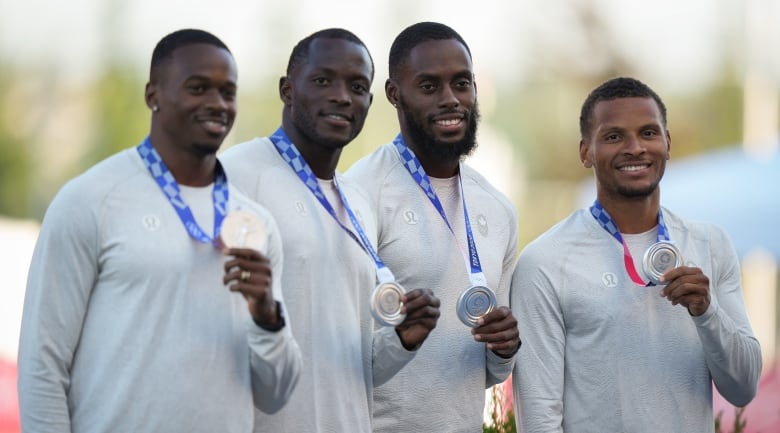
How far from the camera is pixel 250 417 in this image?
452cm

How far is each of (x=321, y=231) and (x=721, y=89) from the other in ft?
120

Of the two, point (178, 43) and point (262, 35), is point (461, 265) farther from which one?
point (262, 35)

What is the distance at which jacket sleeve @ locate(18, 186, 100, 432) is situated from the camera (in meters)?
4.20

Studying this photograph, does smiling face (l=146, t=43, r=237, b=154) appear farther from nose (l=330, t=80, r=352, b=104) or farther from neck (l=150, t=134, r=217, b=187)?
nose (l=330, t=80, r=352, b=104)

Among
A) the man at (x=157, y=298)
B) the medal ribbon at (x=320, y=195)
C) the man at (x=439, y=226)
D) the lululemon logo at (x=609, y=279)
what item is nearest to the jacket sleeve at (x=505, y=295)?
the man at (x=439, y=226)

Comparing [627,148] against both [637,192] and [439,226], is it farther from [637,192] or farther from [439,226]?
[439,226]

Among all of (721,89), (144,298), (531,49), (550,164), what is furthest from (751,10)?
(144,298)

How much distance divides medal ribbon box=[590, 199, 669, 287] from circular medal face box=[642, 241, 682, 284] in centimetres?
16

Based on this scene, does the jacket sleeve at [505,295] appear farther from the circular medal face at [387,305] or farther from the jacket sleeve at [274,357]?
the jacket sleeve at [274,357]

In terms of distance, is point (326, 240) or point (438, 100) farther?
point (438, 100)

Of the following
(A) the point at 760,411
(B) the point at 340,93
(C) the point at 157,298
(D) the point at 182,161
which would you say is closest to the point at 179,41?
(D) the point at 182,161

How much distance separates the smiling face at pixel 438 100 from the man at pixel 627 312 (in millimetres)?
525

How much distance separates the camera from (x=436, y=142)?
562cm

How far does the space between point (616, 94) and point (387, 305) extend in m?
1.47
